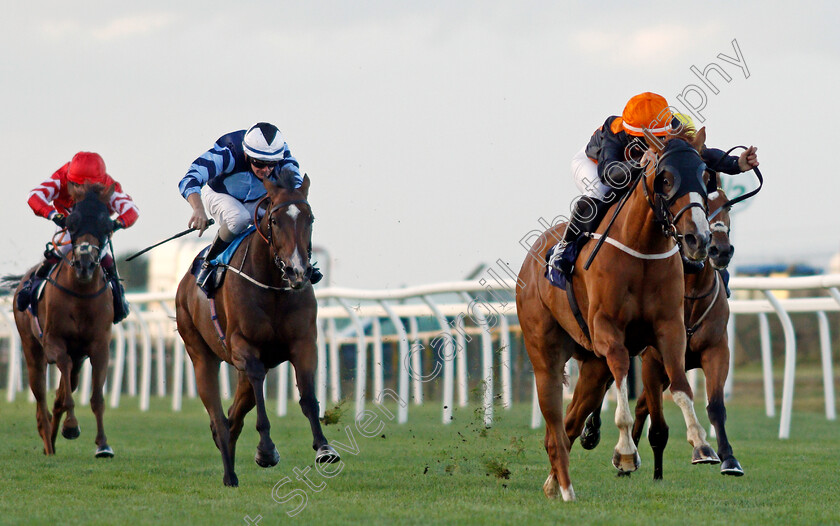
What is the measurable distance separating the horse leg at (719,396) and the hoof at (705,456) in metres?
0.16

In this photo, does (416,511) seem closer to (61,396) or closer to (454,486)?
(454,486)

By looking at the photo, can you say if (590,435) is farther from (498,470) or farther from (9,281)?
(9,281)

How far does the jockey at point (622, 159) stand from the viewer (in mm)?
5590

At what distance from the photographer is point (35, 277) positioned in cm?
877

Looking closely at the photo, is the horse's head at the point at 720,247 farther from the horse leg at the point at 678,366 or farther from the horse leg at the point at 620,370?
the horse leg at the point at 620,370

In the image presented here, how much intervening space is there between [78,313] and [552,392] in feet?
13.4

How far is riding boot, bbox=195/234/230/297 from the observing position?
6492mm

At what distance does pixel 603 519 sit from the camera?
450 centimetres

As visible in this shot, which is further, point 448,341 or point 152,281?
point 152,281

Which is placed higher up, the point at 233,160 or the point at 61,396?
the point at 233,160

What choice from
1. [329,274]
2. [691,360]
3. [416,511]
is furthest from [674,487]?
[329,274]

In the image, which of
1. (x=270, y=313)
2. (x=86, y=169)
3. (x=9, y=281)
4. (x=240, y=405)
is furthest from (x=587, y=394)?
(x=9, y=281)

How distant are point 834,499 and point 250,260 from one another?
3.21 meters

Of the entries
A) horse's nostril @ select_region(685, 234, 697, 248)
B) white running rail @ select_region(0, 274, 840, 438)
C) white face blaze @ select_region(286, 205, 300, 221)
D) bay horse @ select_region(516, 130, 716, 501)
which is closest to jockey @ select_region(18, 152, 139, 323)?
white running rail @ select_region(0, 274, 840, 438)
